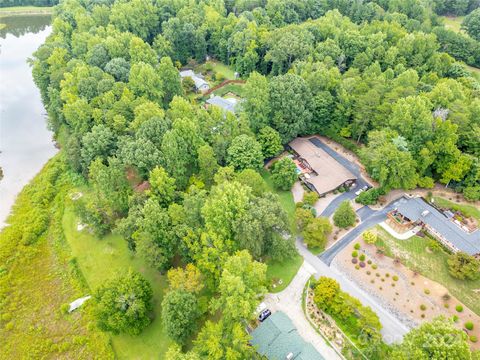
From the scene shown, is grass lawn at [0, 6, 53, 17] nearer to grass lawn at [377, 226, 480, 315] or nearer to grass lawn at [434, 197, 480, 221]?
grass lawn at [377, 226, 480, 315]

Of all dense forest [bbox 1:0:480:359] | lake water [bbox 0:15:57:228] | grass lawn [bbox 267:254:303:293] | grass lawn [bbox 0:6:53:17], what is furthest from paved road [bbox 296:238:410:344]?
grass lawn [bbox 0:6:53:17]

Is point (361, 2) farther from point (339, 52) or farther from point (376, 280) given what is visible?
point (376, 280)

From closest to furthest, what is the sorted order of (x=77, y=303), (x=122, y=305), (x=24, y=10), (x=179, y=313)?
1. (x=179, y=313)
2. (x=122, y=305)
3. (x=77, y=303)
4. (x=24, y=10)

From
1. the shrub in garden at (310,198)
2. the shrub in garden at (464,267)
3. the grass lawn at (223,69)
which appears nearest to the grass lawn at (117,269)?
the shrub in garden at (310,198)

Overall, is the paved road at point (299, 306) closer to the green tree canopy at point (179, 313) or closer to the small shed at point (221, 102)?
the green tree canopy at point (179, 313)

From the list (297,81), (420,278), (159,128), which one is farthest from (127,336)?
(297,81)

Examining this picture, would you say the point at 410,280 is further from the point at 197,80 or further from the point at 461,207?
the point at 197,80

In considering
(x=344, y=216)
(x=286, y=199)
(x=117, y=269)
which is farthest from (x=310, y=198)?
(x=117, y=269)
